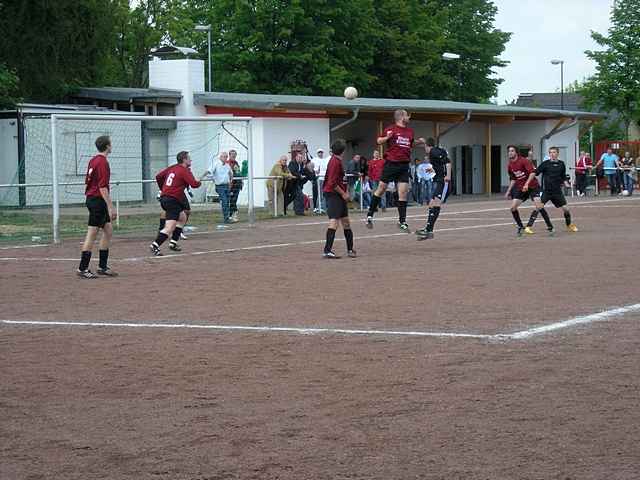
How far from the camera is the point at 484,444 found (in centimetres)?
653

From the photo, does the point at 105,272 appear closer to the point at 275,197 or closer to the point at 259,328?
the point at 259,328

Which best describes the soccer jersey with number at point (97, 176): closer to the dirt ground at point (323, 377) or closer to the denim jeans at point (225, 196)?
the dirt ground at point (323, 377)

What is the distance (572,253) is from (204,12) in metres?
46.4

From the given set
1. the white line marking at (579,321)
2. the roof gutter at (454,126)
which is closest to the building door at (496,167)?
the roof gutter at (454,126)

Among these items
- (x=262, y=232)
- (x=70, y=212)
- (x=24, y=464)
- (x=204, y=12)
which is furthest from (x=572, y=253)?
(x=204, y=12)

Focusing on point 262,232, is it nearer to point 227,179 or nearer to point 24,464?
point 227,179

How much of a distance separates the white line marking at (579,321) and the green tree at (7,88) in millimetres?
26006

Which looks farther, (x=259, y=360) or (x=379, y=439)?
(x=259, y=360)

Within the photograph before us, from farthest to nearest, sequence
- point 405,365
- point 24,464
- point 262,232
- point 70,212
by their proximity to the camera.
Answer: point 70,212 → point 262,232 → point 405,365 → point 24,464

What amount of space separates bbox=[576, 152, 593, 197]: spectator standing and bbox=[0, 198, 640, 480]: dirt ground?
2984cm

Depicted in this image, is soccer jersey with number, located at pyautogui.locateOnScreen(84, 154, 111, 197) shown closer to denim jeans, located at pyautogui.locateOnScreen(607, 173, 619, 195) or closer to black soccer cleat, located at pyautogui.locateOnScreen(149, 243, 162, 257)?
black soccer cleat, located at pyautogui.locateOnScreen(149, 243, 162, 257)

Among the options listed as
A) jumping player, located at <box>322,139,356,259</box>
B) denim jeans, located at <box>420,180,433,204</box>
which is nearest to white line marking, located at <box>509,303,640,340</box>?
jumping player, located at <box>322,139,356,259</box>

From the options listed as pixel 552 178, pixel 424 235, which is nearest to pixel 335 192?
pixel 424 235

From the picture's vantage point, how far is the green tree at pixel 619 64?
2436 inches
